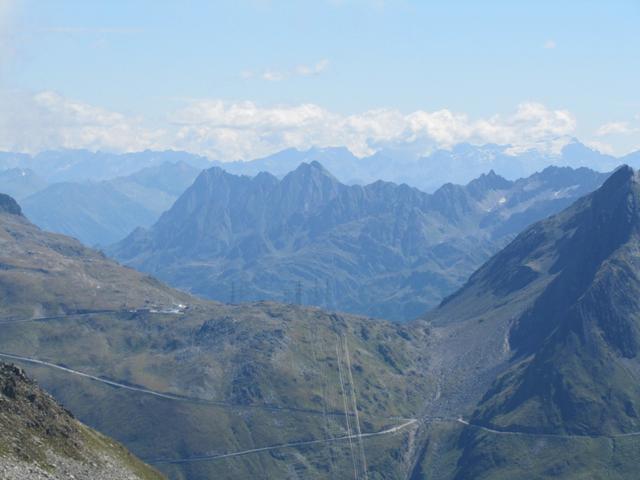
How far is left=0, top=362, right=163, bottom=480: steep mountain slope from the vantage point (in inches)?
6673

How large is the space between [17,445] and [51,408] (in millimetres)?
24243

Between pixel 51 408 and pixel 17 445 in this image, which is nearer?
pixel 17 445

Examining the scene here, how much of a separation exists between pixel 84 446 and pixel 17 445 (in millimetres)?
23478

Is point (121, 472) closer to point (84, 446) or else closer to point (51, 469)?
point (84, 446)

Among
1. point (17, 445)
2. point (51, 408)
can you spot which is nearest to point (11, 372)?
point (51, 408)

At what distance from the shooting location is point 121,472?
199 meters

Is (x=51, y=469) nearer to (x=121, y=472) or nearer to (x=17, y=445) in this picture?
(x=17, y=445)

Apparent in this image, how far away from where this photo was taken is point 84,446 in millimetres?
195500

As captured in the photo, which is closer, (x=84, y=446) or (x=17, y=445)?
(x=17, y=445)

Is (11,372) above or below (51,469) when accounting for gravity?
above

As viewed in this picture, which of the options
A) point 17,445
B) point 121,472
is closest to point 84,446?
point 121,472

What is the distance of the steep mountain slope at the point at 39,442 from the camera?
170m

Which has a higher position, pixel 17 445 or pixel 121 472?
pixel 17 445

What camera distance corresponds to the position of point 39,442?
181 metres
